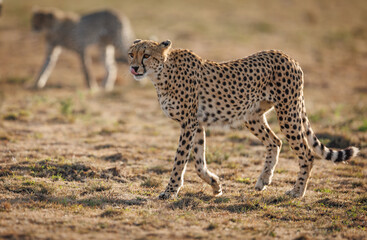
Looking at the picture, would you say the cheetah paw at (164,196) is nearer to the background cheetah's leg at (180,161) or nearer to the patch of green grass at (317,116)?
the background cheetah's leg at (180,161)

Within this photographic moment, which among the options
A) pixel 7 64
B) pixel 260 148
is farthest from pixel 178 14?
pixel 260 148

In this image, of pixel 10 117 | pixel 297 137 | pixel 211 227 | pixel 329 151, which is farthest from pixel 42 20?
pixel 211 227

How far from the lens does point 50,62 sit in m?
12.7

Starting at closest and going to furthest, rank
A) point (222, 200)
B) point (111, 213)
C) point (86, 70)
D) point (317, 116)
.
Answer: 1. point (111, 213)
2. point (222, 200)
3. point (317, 116)
4. point (86, 70)

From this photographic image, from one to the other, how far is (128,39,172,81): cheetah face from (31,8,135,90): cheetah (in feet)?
25.5

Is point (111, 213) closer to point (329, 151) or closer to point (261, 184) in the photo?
point (261, 184)

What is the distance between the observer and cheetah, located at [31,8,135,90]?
1281cm

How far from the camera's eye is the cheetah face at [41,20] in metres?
12.8

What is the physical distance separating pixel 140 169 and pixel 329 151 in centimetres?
246

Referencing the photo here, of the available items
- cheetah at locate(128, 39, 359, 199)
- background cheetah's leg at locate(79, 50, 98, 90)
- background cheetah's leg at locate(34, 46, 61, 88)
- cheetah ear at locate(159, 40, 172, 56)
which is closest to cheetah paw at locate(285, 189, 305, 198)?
cheetah at locate(128, 39, 359, 199)

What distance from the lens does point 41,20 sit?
1282cm

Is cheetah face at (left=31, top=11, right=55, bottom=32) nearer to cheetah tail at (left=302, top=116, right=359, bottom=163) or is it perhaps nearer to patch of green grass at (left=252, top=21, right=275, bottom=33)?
cheetah tail at (left=302, top=116, right=359, bottom=163)

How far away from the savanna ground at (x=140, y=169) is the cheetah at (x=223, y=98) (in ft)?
1.25

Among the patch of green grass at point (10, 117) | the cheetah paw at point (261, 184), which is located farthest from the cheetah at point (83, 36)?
the cheetah paw at point (261, 184)
